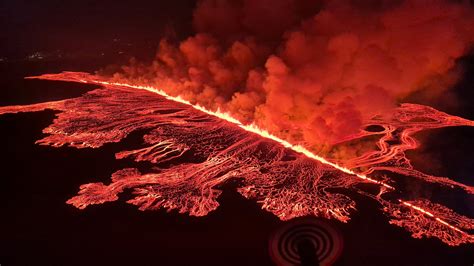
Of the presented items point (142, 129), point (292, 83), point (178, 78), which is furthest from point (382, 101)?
point (178, 78)

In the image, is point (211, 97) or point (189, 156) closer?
point (189, 156)

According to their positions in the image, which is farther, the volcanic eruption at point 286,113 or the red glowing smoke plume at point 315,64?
the red glowing smoke plume at point 315,64

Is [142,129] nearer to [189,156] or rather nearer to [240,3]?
[189,156]

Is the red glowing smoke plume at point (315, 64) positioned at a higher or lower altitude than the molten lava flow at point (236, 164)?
higher

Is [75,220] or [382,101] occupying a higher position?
[382,101]

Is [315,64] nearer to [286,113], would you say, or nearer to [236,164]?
[286,113]

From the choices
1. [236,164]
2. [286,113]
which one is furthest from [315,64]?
[236,164]

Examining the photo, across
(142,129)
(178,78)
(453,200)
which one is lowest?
(453,200)
